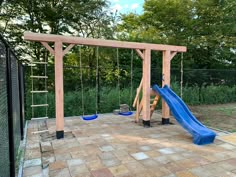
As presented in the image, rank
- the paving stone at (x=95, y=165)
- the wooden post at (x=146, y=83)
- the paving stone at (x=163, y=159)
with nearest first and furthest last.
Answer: the paving stone at (x=95, y=165) < the paving stone at (x=163, y=159) < the wooden post at (x=146, y=83)

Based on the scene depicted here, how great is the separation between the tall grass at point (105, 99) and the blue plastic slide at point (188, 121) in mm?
2209

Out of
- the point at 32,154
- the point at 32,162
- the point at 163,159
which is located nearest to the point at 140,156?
the point at 163,159

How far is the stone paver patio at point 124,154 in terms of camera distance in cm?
273

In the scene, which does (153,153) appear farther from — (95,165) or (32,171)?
(32,171)

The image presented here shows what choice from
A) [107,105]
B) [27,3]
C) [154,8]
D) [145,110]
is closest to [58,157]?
[145,110]

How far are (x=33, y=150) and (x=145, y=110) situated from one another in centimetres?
270

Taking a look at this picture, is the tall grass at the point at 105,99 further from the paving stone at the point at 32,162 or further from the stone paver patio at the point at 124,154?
the paving stone at the point at 32,162

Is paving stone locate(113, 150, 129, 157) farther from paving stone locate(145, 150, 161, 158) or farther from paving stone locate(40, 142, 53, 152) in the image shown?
paving stone locate(40, 142, 53, 152)

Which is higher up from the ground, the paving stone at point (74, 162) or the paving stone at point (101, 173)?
the paving stone at point (74, 162)

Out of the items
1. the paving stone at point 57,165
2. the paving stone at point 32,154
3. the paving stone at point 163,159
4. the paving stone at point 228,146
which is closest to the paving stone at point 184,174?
the paving stone at point 163,159

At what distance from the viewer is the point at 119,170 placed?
2766 mm

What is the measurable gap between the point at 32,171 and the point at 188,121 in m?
3.04

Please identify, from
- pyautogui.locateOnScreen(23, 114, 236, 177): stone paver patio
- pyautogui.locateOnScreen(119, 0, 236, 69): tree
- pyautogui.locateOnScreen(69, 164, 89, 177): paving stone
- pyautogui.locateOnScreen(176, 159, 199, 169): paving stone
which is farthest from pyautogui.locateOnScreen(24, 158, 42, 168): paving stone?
pyautogui.locateOnScreen(119, 0, 236, 69): tree

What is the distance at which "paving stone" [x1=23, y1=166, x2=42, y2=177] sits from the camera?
8.79 feet
